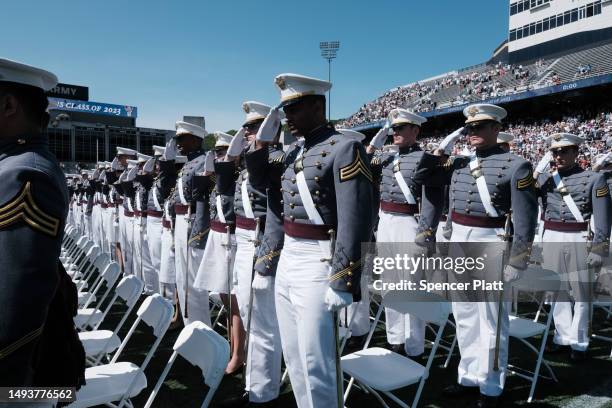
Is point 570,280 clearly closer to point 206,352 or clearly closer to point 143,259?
point 206,352

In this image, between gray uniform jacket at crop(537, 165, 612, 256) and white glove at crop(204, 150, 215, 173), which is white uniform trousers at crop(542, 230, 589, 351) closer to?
gray uniform jacket at crop(537, 165, 612, 256)

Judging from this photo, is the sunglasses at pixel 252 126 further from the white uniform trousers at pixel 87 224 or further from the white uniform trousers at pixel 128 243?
the white uniform trousers at pixel 87 224

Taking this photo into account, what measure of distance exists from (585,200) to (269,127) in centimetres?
390

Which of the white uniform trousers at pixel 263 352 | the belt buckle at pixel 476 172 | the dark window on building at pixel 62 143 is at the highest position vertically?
the dark window on building at pixel 62 143

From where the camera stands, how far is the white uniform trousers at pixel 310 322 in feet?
9.05

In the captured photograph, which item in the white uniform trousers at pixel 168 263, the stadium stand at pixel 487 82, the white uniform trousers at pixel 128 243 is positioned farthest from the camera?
the stadium stand at pixel 487 82

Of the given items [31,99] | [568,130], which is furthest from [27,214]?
[568,130]

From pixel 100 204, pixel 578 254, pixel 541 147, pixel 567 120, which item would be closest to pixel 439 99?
pixel 567 120

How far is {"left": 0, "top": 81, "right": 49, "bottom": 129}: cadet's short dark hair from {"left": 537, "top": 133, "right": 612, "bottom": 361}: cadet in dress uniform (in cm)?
524

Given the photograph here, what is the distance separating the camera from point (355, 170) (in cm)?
269

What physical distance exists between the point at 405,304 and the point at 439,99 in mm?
42483

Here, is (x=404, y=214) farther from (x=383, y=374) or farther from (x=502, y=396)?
(x=383, y=374)

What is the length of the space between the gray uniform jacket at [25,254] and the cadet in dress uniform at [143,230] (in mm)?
6105

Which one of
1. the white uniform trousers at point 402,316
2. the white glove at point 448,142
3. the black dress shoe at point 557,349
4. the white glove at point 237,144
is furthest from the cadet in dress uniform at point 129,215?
the black dress shoe at point 557,349
